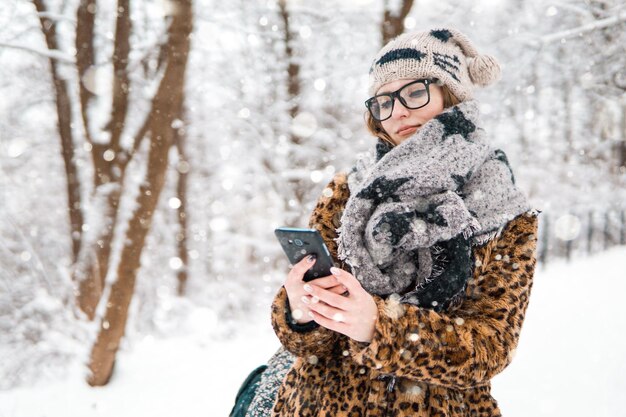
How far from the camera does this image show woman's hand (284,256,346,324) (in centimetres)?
131

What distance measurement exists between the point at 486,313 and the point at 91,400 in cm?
422

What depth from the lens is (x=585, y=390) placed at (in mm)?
3797

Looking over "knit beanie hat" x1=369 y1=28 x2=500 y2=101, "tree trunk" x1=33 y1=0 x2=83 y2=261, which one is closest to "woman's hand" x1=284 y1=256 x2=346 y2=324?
"knit beanie hat" x1=369 y1=28 x2=500 y2=101

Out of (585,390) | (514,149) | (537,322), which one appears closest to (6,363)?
(585,390)

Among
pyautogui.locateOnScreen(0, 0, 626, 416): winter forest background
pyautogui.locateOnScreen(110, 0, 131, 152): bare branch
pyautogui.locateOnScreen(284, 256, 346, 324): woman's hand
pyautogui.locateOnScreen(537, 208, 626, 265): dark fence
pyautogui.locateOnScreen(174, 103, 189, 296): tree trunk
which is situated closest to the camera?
pyautogui.locateOnScreen(284, 256, 346, 324): woman's hand

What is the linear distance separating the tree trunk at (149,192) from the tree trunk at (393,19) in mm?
2471

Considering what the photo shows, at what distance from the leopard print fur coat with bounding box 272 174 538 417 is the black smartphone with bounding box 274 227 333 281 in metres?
0.21

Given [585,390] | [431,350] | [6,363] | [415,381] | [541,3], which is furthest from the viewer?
[541,3]

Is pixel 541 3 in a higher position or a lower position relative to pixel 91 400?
higher

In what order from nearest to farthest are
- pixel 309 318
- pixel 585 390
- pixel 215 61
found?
pixel 309 318 → pixel 585 390 → pixel 215 61

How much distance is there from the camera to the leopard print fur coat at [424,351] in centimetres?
123

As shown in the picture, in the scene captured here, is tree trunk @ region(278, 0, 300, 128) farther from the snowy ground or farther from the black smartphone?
the black smartphone

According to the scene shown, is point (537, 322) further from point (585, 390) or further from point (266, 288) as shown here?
point (266, 288)

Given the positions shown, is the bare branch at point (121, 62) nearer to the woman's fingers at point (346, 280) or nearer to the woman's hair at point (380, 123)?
the woman's hair at point (380, 123)
